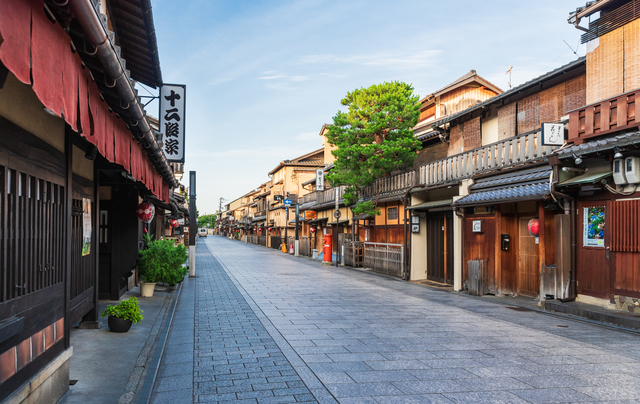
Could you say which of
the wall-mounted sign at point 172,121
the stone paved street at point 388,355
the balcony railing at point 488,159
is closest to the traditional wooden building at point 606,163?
the balcony railing at point 488,159

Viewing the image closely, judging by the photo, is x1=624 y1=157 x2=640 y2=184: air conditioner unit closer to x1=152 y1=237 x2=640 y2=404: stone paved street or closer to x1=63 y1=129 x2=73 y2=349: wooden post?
x1=152 y1=237 x2=640 y2=404: stone paved street

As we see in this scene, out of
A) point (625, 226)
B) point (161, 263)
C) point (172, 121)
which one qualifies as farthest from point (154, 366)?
point (625, 226)

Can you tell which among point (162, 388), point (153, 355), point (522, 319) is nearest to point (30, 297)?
point (162, 388)

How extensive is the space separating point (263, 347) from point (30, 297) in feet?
13.4

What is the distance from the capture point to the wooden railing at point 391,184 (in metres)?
20.9

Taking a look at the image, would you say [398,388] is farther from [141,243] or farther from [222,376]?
[141,243]

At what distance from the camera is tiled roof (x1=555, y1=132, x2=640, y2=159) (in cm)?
973

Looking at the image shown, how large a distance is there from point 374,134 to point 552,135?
450 inches

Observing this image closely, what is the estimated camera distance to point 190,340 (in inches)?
327

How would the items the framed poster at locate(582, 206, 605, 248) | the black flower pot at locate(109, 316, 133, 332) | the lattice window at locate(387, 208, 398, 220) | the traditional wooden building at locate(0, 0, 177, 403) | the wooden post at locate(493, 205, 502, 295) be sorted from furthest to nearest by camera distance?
the lattice window at locate(387, 208, 398, 220), the wooden post at locate(493, 205, 502, 295), the framed poster at locate(582, 206, 605, 248), the black flower pot at locate(109, 316, 133, 332), the traditional wooden building at locate(0, 0, 177, 403)

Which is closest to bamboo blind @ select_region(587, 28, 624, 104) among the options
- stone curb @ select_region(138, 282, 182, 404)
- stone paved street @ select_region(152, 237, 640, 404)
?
stone paved street @ select_region(152, 237, 640, 404)

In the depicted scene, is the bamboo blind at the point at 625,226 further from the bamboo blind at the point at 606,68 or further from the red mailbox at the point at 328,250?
the red mailbox at the point at 328,250

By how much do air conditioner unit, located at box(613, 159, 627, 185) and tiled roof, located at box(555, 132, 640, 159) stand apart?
0.45 m

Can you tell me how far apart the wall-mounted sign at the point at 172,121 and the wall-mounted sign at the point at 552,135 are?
10176mm
